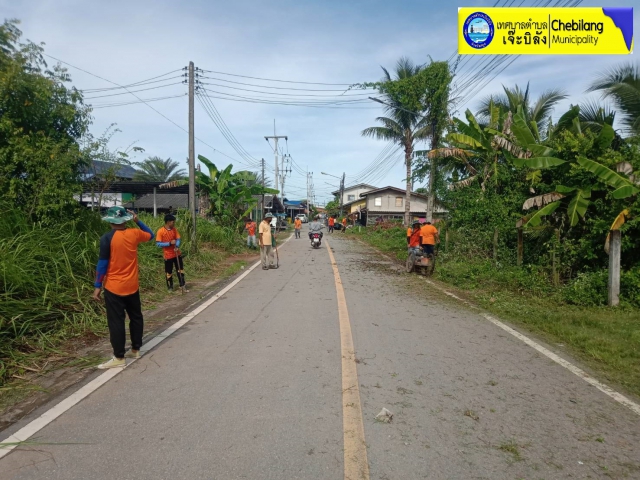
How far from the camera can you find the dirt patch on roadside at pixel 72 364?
4309 millimetres

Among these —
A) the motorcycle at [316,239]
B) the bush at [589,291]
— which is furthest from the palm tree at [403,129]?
the bush at [589,291]

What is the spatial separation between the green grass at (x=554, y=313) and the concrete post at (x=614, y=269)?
7.9 inches

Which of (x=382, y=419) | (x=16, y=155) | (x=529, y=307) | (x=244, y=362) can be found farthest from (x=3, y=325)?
(x=529, y=307)

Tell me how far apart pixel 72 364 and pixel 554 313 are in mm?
7597

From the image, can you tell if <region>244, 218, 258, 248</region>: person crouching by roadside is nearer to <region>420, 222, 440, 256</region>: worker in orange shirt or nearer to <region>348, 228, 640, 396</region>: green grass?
<region>420, 222, 440, 256</region>: worker in orange shirt

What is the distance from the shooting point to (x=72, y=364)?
543 cm

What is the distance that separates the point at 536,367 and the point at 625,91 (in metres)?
11.6

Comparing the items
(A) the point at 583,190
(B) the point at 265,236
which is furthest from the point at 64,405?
(B) the point at 265,236

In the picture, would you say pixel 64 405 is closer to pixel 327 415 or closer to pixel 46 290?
pixel 327 415

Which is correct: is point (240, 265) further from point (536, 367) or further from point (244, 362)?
point (536, 367)

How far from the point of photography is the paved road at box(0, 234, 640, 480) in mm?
3232

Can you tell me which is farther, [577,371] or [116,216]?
[116,216]

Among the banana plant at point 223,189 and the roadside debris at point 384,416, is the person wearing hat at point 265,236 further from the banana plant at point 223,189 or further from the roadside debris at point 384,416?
the roadside debris at point 384,416

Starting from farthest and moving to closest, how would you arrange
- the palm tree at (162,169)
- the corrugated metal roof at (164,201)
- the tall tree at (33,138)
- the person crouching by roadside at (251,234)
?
the palm tree at (162,169), the corrugated metal roof at (164,201), the person crouching by roadside at (251,234), the tall tree at (33,138)
